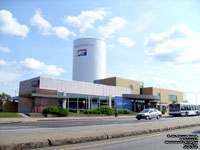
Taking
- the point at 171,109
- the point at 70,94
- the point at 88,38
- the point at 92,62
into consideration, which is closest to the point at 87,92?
the point at 70,94

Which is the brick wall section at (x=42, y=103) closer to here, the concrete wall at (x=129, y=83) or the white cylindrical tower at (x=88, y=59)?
the concrete wall at (x=129, y=83)

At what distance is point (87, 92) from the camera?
46844 mm

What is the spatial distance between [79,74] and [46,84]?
32.9 metres

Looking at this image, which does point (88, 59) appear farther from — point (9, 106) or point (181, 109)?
point (181, 109)

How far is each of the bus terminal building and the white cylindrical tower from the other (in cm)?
875

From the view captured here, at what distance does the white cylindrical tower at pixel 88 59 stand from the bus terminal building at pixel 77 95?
875 centimetres

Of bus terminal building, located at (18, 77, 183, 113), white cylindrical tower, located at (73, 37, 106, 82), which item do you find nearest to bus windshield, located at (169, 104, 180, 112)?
bus terminal building, located at (18, 77, 183, 113)

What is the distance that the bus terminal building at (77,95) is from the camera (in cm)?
3841

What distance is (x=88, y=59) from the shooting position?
7256 centimetres

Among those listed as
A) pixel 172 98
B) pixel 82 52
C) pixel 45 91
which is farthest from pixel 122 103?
pixel 172 98

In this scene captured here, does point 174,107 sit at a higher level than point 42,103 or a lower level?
lower

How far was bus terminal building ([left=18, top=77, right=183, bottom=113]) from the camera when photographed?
1512 inches

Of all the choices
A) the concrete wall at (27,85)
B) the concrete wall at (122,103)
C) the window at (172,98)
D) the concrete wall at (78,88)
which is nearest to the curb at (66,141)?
the concrete wall at (78,88)

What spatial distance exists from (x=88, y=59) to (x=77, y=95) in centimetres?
2926
